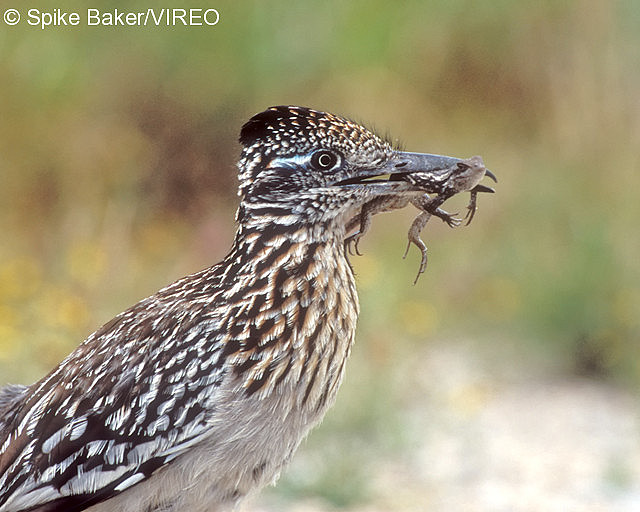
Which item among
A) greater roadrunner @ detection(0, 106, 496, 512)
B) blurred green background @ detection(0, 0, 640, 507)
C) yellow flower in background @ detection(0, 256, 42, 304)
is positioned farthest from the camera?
blurred green background @ detection(0, 0, 640, 507)

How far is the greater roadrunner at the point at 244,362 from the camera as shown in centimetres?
415

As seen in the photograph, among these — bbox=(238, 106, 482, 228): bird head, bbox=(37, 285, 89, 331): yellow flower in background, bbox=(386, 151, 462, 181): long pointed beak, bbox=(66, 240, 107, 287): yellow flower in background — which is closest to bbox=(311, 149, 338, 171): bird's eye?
bbox=(238, 106, 482, 228): bird head

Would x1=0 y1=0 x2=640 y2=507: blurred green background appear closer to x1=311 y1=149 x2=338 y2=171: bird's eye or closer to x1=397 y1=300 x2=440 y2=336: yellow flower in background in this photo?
x1=397 y1=300 x2=440 y2=336: yellow flower in background

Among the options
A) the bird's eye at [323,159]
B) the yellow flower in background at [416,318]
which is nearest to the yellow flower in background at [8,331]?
the yellow flower in background at [416,318]

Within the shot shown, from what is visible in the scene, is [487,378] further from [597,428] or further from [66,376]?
[66,376]

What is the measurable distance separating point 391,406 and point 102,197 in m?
2.84

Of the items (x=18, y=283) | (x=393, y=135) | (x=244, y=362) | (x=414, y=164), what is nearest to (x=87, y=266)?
(x=18, y=283)

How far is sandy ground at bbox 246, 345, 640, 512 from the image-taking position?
6.66m

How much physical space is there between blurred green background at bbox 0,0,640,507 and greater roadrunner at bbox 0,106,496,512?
9.51 feet

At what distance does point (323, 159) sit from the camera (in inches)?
167

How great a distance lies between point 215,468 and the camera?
13.6 ft

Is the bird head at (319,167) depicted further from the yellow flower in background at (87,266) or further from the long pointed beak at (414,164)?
the yellow flower in background at (87,266)

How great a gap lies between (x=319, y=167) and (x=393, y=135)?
12.8 feet

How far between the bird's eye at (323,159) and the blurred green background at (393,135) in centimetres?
314
